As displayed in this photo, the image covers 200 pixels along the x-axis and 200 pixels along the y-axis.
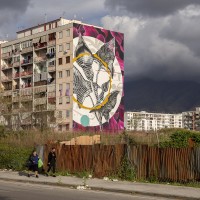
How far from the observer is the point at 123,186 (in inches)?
816

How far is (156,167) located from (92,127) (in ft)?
212

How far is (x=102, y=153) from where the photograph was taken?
25.2 meters

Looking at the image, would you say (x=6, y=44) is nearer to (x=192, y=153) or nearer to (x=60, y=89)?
(x=60, y=89)

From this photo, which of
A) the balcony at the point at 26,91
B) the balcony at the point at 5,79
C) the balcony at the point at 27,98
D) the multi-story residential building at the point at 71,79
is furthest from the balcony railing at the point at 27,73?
the balcony at the point at 27,98

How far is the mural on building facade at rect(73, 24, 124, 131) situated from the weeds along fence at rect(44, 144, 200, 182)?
5619cm

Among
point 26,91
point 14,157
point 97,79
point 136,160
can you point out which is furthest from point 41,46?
point 136,160

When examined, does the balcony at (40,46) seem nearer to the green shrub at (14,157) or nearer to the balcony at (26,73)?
the balcony at (26,73)

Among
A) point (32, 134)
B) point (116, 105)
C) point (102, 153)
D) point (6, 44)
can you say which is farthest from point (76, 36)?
point (102, 153)

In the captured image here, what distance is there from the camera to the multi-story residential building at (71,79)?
280ft

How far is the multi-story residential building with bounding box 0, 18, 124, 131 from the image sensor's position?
85.4 metres

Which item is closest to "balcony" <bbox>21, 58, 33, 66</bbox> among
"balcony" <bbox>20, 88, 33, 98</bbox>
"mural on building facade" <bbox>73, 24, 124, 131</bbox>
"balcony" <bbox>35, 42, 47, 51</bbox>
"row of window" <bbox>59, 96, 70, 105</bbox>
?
"balcony" <bbox>35, 42, 47, 51</bbox>

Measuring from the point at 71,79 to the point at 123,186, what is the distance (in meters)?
66.2

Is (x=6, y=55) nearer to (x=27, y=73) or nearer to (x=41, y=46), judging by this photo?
(x=27, y=73)

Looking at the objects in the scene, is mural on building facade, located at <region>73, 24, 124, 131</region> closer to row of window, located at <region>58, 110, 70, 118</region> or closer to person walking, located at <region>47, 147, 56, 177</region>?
row of window, located at <region>58, 110, 70, 118</region>
